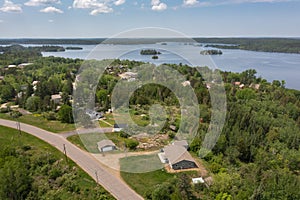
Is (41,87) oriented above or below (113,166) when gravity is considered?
above

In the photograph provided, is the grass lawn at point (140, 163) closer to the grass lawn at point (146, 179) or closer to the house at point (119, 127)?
the grass lawn at point (146, 179)

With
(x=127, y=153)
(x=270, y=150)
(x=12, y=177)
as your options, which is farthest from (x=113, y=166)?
(x=270, y=150)

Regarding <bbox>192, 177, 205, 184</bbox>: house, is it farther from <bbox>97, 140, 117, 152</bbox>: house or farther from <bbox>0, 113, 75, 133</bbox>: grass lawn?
<bbox>0, 113, 75, 133</bbox>: grass lawn

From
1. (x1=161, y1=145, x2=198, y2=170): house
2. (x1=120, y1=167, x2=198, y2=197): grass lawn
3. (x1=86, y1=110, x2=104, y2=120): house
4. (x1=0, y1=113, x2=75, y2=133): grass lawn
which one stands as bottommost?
(x1=120, y1=167, x2=198, y2=197): grass lawn

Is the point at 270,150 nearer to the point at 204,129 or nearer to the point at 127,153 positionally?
the point at 204,129

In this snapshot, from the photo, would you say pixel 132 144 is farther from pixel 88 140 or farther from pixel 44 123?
pixel 44 123

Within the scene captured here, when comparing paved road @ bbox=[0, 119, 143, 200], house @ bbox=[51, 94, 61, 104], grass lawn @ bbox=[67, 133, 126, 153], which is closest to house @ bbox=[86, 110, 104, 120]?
grass lawn @ bbox=[67, 133, 126, 153]
